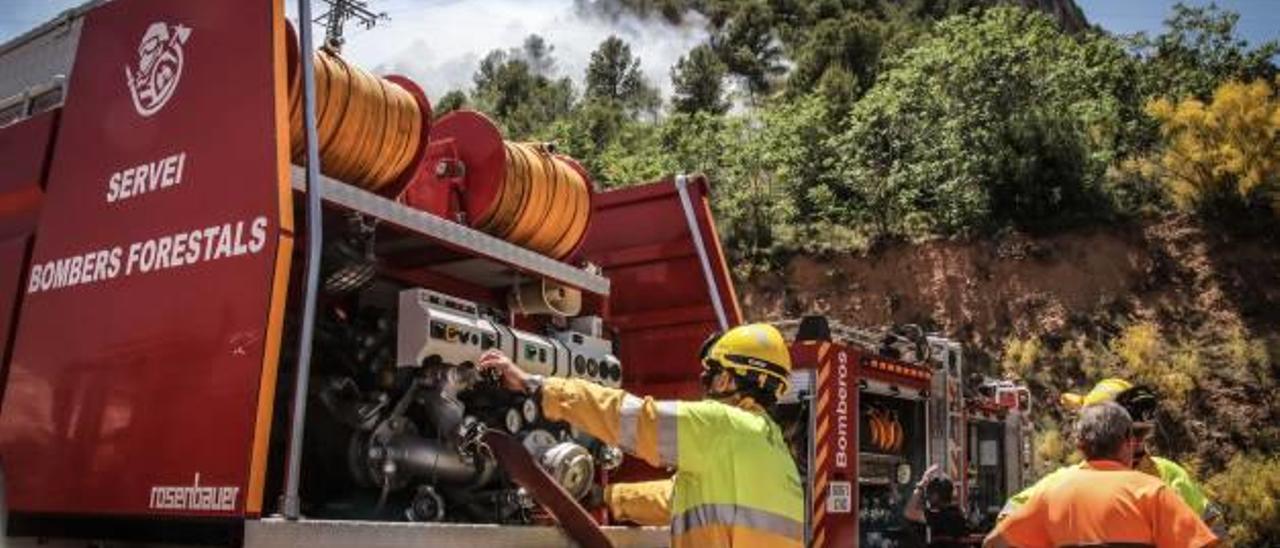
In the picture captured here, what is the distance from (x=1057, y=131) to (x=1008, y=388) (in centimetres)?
1859

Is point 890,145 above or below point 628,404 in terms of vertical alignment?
above

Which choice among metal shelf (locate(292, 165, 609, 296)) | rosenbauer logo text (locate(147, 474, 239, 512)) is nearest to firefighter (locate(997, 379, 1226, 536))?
metal shelf (locate(292, 165, 609, 296))

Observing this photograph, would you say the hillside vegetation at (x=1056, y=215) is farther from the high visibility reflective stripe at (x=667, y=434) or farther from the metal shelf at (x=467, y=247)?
the high visibility reflective stripe at (x=667, y=434)

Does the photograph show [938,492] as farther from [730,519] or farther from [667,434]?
[667,434]

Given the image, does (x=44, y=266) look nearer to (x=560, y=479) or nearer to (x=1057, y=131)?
(x=560, y=479)

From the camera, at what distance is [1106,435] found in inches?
150

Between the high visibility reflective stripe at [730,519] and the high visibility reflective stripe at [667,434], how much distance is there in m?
0.20

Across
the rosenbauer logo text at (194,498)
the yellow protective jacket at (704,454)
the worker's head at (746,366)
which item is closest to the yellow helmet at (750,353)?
the worker's head at (746,366)

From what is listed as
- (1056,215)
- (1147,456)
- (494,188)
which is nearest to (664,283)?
(494,188)

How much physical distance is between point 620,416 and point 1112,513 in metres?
1.57

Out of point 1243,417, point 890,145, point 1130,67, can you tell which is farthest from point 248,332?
point 1130,67

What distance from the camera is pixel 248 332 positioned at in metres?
3.71

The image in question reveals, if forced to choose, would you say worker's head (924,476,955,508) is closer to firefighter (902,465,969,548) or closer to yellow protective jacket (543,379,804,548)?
firefighter (902,465,969,548)

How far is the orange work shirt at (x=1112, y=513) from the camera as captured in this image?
3.60m
